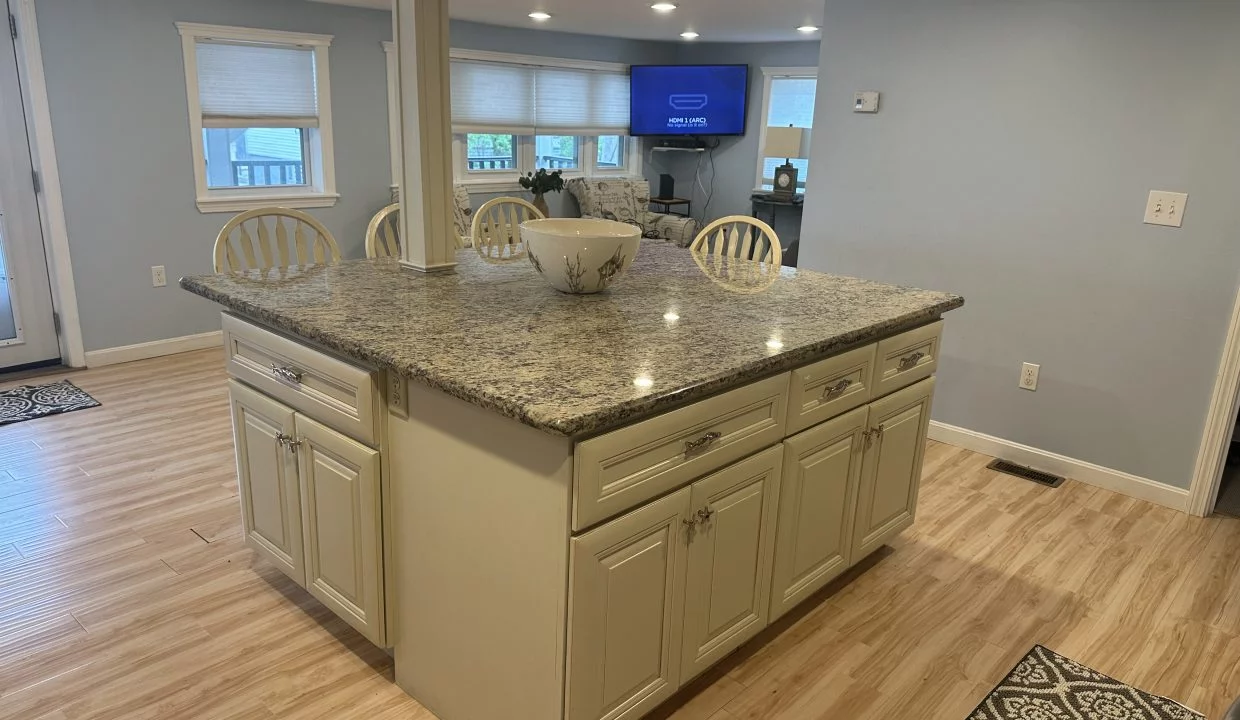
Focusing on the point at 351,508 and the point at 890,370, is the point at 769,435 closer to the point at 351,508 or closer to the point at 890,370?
the point at 890,370

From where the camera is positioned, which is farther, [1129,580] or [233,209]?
[233,209]

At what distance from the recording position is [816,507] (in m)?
2.21

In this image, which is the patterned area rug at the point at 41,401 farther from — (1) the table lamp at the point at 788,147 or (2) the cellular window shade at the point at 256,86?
(1) the table lamp at the point at 788,147

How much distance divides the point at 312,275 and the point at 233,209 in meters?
2.75

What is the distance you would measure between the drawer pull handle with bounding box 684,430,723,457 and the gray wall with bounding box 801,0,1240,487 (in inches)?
90.5

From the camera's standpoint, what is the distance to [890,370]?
2.36m

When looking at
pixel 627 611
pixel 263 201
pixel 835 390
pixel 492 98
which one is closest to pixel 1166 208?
pixel 835 390

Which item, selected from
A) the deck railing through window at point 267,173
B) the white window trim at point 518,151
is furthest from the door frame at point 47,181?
the white window trim at point 518,151

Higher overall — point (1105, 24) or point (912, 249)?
point (1105, 24)

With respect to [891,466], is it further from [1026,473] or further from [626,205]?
[626,205]

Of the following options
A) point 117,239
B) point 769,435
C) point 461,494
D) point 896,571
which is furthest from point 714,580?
point 117,239

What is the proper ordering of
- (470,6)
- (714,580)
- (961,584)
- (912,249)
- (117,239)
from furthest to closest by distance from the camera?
(470,6) < (117,239) < (912,249) < (961,584) < (714,580)

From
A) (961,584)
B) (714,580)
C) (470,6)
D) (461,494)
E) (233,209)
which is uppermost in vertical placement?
(470,6)

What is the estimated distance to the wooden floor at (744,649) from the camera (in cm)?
204
